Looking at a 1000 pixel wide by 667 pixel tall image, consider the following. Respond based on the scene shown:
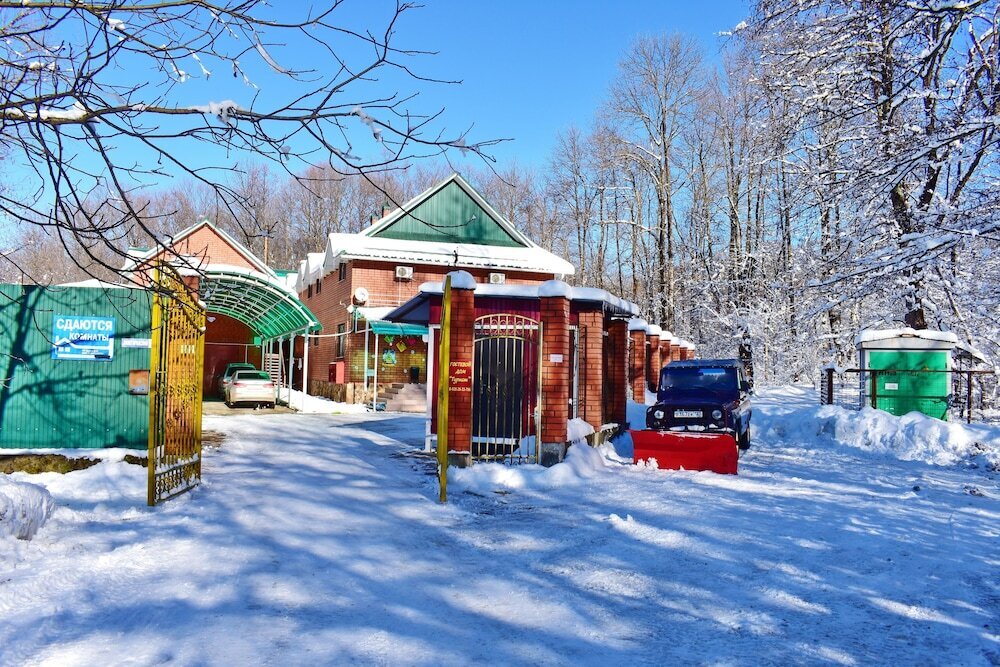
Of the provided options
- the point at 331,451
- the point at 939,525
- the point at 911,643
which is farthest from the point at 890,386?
the point at 911,643

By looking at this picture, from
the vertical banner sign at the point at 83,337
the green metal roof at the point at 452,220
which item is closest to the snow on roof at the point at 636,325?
the green metal roof at the point at 452,220

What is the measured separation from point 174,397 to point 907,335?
1707 centimetres

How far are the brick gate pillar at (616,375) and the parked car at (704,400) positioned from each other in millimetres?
812

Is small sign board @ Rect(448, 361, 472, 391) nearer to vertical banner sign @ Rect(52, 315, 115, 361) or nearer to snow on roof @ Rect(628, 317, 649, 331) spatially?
vertical banner sign @ Rect(52, 315, 115, 361)

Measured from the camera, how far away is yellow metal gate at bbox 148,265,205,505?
7988 mm

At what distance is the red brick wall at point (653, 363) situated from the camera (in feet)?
84.3

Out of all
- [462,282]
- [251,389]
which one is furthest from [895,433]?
[251,389]

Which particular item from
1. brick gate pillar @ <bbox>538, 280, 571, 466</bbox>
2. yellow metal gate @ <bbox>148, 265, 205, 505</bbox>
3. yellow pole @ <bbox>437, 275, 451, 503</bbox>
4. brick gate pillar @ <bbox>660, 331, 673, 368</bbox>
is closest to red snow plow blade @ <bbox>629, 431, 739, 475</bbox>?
brick gate pillar @ <bbox>538, 280, 571, 466</bbox>

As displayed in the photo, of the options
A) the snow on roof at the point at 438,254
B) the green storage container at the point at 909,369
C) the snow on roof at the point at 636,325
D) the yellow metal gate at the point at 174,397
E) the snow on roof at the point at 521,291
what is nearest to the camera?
the yellow metal gate at the point at 174,397

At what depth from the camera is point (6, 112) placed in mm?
4332

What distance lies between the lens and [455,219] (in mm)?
31391

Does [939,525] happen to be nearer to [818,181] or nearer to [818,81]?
[818,181]

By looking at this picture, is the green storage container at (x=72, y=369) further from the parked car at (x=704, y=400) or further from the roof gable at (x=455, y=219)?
the roof gable at (x=455, y=219)

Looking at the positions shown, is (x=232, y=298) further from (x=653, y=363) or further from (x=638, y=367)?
(x=653, y=363)
